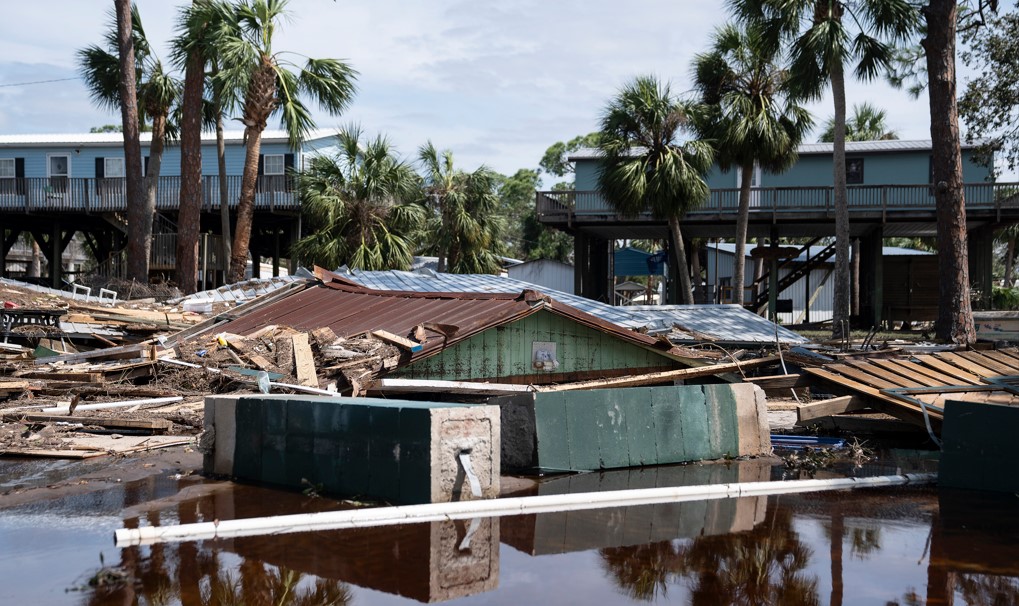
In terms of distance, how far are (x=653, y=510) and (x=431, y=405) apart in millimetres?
2062

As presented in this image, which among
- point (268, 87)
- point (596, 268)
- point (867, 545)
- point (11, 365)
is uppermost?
point (268, 87)

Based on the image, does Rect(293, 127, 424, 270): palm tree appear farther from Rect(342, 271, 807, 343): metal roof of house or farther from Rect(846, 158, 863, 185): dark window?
Rect(846, 158, 863, 185): dark window

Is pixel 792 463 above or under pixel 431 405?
under

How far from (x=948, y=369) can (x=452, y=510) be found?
8.61m

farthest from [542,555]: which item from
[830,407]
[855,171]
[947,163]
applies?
[855,171]

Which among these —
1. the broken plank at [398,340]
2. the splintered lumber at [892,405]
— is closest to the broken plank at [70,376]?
the broken plank at [398,340]

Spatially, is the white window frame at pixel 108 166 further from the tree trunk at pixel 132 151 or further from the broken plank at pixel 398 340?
the broken plank at pixel 398 340

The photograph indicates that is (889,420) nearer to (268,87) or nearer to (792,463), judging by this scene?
(792,463)

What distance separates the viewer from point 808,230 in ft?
103

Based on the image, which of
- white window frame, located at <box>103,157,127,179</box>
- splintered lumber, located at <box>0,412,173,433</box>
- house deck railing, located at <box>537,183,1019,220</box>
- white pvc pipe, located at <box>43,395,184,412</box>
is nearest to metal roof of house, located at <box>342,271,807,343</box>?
white pvc pipe, located at <box>43,395,184,412</box>

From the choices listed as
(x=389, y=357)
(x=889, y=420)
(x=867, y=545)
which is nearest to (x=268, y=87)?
(x=389, y=357)

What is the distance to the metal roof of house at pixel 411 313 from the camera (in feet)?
42.5

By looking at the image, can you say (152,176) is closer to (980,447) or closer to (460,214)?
(460,214)

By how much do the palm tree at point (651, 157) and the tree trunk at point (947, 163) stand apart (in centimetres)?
720
